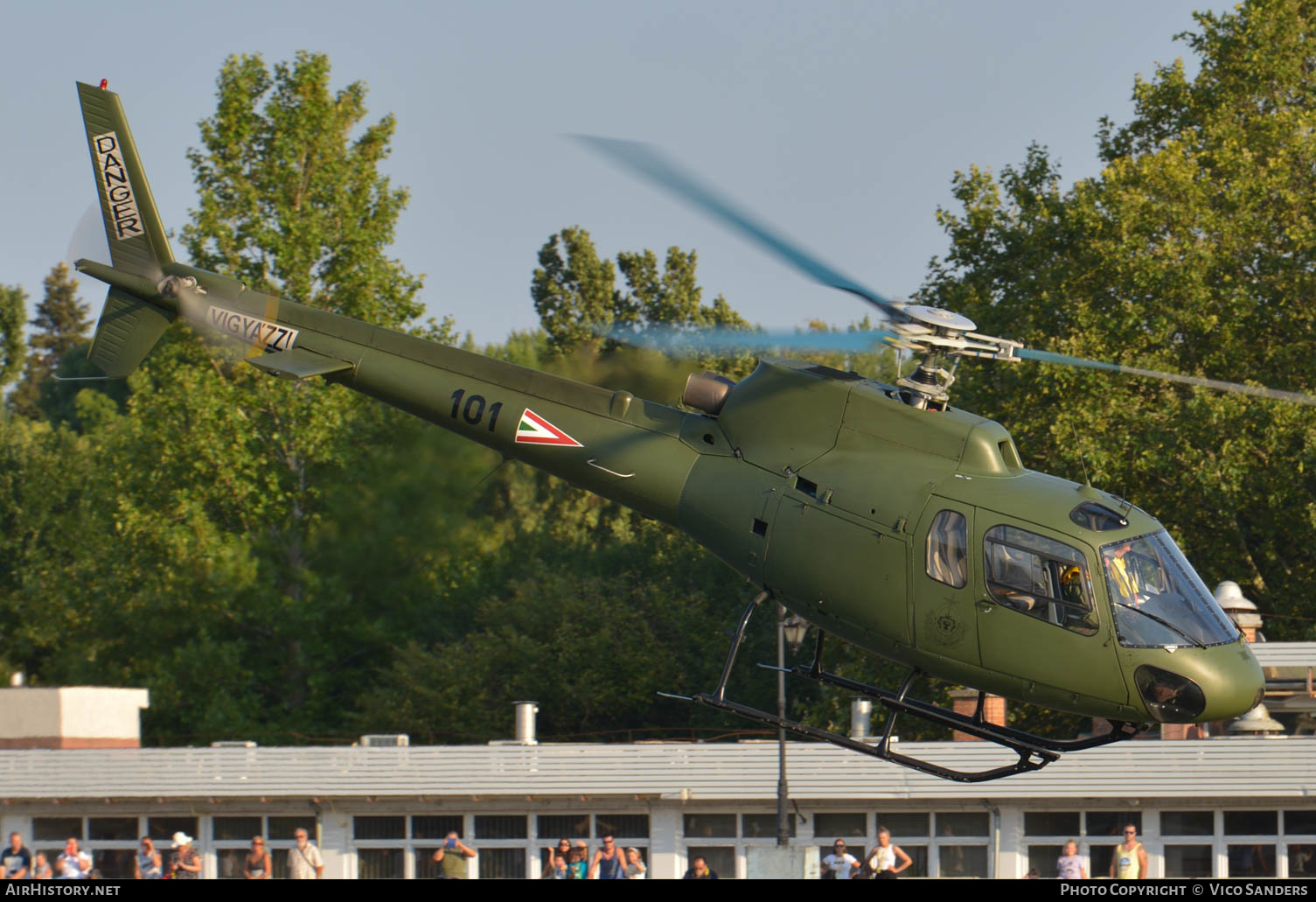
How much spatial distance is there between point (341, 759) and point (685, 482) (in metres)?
15.8

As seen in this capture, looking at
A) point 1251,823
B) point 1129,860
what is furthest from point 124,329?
point 1251,823

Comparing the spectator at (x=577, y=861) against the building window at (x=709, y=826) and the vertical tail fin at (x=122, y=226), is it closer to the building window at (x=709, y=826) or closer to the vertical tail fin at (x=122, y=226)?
the building window at (x=709, y=826)

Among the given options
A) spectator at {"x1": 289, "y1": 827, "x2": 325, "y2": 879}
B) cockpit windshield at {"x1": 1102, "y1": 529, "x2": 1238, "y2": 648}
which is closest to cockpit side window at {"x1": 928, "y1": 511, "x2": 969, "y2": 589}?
cockpit windshield at {"x1": 1102, "y1": 529, "x2": 1238, "y2": 648}

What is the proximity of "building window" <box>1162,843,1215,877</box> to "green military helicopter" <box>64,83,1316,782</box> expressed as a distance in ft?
42.3

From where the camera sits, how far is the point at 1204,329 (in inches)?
1421

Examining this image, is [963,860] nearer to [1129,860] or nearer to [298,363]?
[1129,860]

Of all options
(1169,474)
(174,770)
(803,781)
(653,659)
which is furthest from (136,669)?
(1169,474)

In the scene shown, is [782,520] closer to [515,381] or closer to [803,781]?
[515,381]

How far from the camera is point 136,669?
47.5m

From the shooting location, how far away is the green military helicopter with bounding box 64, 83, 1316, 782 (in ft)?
41.0

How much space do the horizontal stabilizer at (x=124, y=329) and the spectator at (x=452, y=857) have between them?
9.32 meters

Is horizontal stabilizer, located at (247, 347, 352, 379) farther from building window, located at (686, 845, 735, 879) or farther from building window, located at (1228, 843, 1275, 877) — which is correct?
building window, located at (1228, 843, 1275, 877)

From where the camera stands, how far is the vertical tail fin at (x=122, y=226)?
18.7m

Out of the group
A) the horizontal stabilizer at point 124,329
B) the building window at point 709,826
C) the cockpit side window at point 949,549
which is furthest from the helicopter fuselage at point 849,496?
the building window at point 709,826
